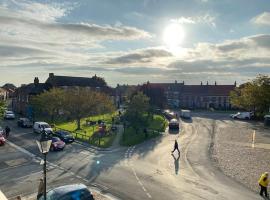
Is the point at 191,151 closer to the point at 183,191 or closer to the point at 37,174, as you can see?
the point at 183,191

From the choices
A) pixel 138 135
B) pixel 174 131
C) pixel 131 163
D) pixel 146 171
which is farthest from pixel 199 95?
pixel 146 171

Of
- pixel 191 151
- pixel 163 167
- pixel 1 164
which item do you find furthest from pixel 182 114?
pixel 1 164

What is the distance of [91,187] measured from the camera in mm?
22750

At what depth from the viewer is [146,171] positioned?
26.8 m

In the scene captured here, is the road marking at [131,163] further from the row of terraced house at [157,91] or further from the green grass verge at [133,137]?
the row of terraced house at [157,91]

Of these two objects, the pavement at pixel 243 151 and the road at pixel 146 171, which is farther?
the pavement at pixel 243 151

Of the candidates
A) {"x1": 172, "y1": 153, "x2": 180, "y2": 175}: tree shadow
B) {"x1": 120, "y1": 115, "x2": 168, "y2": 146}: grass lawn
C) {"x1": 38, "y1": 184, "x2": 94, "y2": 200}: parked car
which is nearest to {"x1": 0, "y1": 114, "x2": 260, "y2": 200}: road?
{"x1": 172, "y1": 153, "x2": 180, "y2": 175}: tree shadow

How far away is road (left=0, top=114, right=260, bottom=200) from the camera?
21641 millimetres

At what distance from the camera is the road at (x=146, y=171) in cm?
2164

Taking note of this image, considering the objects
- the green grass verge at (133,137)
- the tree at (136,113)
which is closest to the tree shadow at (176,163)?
the green grass verge at (133,137)

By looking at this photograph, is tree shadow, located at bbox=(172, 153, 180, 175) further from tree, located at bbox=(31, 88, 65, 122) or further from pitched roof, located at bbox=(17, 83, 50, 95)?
pitched roof, located at bbox=(17, 83, 50, 95)

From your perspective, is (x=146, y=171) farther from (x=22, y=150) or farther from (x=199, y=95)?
(x=199, y=95)

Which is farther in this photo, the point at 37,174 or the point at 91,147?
the point at 91,147

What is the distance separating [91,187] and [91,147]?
563 inches
